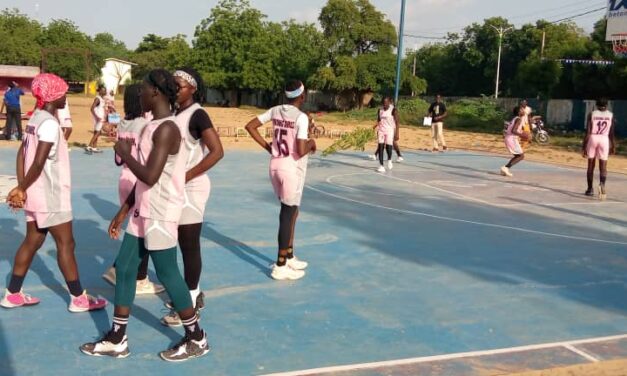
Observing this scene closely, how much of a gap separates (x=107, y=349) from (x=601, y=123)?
34.5 feet

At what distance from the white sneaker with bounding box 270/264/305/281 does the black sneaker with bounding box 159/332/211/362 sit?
6.46ft

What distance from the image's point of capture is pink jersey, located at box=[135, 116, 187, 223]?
13.5ft

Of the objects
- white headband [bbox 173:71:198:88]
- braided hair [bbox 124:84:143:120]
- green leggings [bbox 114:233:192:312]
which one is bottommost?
green leggings [bbox 114:233:192:312]

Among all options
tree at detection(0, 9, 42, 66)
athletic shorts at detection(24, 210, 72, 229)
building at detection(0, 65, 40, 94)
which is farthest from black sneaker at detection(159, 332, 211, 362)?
tree at detection(0, 9, 42, 66)

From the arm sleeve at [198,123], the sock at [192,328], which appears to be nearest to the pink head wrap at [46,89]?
the arm sleeve at [198,123]

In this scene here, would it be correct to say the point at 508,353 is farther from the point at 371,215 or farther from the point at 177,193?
the point at 371,215

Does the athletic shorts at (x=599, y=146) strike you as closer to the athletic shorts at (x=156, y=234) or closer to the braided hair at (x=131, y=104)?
the braided hair at (x=131, y=104)

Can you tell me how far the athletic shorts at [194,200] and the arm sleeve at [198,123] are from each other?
371 millimetres

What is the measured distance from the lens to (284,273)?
6.37 m

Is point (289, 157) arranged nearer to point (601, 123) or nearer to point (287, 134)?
point (287, 134)

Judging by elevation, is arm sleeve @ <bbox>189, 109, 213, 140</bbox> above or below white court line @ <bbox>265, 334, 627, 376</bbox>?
above

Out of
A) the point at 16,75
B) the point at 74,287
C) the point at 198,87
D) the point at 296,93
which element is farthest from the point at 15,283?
the point at 16,75

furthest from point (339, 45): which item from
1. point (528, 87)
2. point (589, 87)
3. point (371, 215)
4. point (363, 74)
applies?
point (371, 215)

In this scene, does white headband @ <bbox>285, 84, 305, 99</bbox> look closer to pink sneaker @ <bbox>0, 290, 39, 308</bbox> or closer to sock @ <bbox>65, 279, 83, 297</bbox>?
sock @ <bbox>65, 279, 83, 297</bbox>
